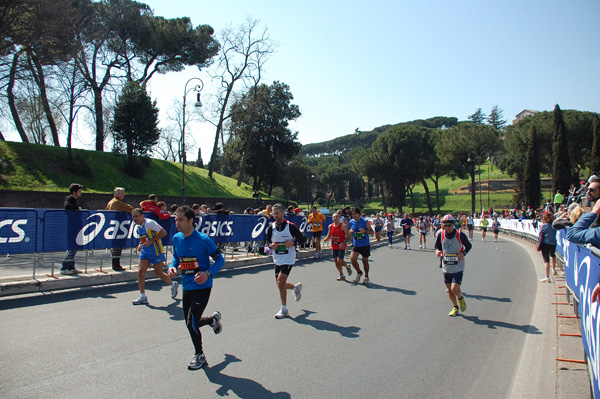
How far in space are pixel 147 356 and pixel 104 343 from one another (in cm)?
84

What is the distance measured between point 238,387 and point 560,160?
2141 inches

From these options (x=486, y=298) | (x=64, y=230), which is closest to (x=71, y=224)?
(x=64, y=230)

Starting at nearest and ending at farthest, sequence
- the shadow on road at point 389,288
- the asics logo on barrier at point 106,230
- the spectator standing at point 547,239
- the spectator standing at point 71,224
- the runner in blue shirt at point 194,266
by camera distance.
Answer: the runner in blue shirt at point 194,266 < the spectator standing at point 71,224 < the asics logo on barrier at point 106,230 < the shadow on road at point 389,288 < the spectator standing at point 547,239

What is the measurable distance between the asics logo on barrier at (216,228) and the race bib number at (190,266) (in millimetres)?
7904

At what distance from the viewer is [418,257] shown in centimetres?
1841

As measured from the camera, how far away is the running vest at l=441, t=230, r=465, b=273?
777 cm

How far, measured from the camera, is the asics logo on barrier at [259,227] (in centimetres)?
1554

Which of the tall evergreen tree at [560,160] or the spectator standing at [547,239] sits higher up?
the tall evergreen tree at [560,160]

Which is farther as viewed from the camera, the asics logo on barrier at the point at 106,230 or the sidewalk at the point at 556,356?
the asics logo on barrier at the point at 106,230

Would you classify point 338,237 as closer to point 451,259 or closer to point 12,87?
point 451,259

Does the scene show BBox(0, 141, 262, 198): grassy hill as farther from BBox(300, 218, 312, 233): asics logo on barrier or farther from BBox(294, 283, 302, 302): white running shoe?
BBox(294, 283, 302, 302): white running shoe

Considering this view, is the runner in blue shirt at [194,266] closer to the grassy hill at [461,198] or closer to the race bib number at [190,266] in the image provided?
the race bib number at [190,266]

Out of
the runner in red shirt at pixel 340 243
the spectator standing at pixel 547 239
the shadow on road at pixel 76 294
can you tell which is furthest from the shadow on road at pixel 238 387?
the spectator standing at pixel 547 239

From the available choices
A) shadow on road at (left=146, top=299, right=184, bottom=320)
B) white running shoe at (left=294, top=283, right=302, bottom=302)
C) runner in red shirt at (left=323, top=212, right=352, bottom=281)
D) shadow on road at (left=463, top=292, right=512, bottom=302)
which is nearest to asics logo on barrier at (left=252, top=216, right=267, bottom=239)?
runner in red shirt at (left=323, top=212, right=352, bottom=281)
